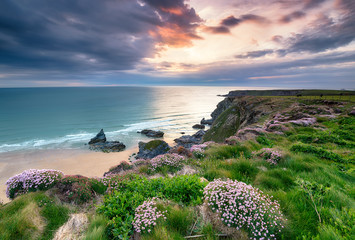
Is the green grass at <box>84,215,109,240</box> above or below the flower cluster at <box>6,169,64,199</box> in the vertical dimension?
above

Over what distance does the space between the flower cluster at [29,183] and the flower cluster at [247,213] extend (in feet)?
22.4

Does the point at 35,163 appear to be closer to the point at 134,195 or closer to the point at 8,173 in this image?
the point at 8,173

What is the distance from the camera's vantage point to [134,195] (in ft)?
15.6

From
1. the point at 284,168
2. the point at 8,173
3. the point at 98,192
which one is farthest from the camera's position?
the point at 8,173

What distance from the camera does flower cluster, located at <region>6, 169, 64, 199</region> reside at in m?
6.27

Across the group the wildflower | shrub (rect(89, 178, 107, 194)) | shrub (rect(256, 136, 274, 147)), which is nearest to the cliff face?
shrub (rect(256, 136, 274, 147))

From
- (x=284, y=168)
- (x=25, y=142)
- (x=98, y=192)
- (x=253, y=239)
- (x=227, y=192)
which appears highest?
(x=227, y=192)

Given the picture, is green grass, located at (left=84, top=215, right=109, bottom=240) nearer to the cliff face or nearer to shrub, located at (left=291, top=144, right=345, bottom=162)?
shrub, located at (left=291, top=144, right=345, bottom=162)

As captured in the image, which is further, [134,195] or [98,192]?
[98,192]

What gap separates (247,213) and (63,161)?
41.4 meters

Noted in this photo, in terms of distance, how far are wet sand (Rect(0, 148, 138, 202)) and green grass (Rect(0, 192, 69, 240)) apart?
23.8m

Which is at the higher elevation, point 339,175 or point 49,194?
point 339,175

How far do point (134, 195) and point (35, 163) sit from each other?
41.6m

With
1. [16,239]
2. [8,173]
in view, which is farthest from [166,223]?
[8,173]
